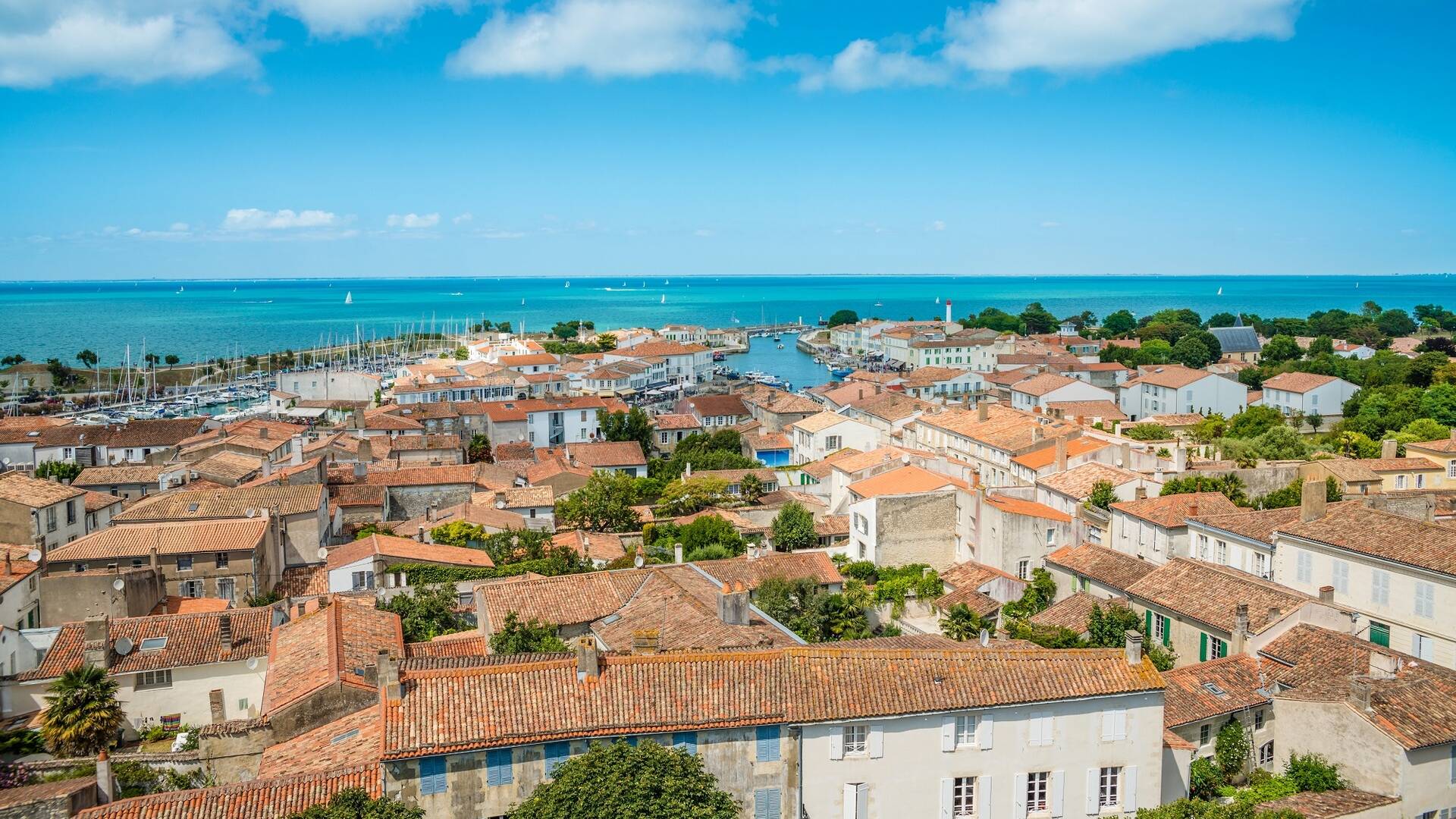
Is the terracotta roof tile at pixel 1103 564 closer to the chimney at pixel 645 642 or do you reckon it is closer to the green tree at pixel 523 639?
the chimney at pixel 645 642

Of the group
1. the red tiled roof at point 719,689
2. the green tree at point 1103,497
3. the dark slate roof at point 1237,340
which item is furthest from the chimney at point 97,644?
the dark slate roof at point 1237,340

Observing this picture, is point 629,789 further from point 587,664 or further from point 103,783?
point 103,783

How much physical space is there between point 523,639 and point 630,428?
141 ft

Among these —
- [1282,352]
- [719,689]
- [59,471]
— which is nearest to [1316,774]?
[719,689]

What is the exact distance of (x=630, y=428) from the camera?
66562mm

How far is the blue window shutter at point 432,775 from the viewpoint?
16.2 meters

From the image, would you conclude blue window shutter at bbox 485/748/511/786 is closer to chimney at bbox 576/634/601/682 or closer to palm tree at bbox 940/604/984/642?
chimney at bbox 576/634/601/682

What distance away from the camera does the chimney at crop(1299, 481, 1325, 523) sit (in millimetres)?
29406

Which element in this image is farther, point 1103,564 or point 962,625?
point 1103,564

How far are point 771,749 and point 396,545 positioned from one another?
20442 millimetres

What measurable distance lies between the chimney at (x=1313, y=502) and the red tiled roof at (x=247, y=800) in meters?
25.5

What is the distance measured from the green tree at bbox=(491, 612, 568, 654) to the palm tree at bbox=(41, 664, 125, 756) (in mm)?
7766

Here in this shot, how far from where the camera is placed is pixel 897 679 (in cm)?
1820

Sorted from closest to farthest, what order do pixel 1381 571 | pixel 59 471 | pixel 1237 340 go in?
pixel 1381 571, pixel 59 471, pixel 1237 340
